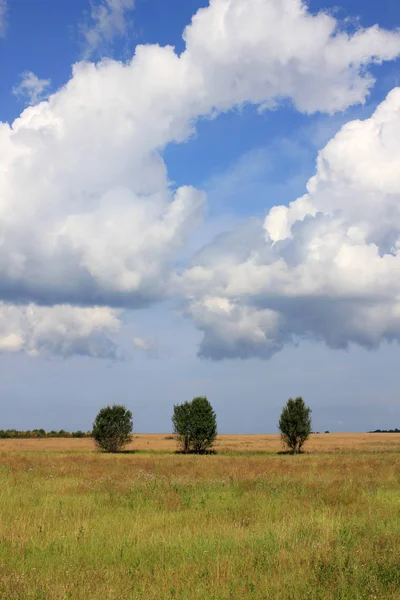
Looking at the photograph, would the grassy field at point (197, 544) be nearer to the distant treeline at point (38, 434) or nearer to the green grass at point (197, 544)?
the green grass at point (197, 544)

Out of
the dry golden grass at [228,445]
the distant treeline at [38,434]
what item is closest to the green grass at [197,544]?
the dry golden grass at [228,445]

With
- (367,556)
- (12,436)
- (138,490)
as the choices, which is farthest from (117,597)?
(12,436)

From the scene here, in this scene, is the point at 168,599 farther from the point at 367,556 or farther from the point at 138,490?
the point at 138,490

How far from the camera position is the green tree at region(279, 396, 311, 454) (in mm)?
71938

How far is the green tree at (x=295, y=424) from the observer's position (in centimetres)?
7194

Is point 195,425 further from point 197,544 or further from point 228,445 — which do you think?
point 197,544

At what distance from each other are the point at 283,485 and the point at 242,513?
5.69 meters

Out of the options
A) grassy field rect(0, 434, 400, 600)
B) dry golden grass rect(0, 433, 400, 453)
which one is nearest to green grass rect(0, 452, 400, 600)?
grassy field rect(0, 434, 400, 600)

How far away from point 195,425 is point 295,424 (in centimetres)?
1412

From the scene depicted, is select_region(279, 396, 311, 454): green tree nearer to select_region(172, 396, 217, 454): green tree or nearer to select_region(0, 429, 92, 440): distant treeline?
select_region(172, 396, 217, 454): green tree

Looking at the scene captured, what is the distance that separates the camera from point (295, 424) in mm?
72312

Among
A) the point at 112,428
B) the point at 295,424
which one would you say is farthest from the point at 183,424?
the point at 295,424

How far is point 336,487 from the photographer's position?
59.4 feet

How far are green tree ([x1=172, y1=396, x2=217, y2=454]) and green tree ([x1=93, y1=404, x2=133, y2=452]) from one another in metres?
6.94
